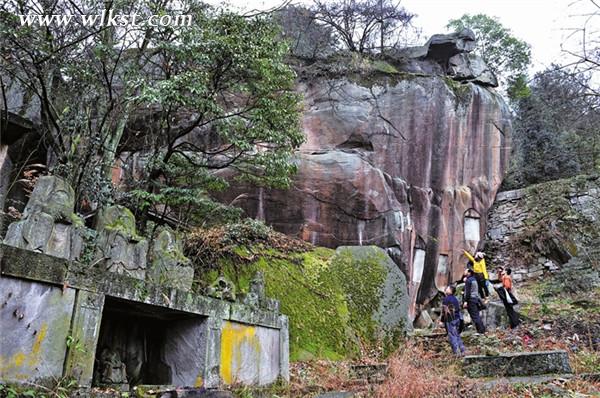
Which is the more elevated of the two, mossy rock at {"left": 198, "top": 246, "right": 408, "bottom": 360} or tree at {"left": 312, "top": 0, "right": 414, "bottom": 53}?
tree at {"left": 312, "top": 0, "right": 414, "bottom": 53}

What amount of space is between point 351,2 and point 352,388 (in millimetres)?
17454

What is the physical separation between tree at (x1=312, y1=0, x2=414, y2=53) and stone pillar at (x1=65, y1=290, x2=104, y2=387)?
1698 centimetres

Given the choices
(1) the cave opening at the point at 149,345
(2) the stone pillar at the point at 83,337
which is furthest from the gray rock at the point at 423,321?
(2) the stone pillar at the point at 83,337

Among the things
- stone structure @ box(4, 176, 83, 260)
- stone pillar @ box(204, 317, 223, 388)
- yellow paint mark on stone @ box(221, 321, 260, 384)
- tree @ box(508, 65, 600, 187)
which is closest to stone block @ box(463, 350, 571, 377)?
yellow paint mark on stone @ box(221, 321, 260, 384)

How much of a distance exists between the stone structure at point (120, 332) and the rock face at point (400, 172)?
8.83 meters

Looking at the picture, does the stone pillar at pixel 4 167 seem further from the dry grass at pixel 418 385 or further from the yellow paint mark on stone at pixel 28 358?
the dry grass at pixel 418 385

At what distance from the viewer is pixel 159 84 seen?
354 inches

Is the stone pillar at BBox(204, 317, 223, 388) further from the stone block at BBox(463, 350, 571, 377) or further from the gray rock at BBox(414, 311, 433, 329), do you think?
the gray rock at BBox(414, 311, 433, 329)

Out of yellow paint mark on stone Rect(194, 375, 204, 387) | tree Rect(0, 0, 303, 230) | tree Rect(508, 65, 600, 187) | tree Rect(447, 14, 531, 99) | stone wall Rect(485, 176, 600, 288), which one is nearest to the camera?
yellow paint mark on stone Rect(194, 375, 204, 387)

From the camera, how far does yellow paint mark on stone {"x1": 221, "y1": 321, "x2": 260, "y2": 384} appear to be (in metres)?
5.38

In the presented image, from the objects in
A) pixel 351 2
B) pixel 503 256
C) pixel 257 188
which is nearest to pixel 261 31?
pixel 257 188

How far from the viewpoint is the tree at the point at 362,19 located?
64.0 ft

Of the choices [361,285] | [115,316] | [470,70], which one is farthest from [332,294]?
[470,70]

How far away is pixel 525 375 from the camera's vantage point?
579cm
